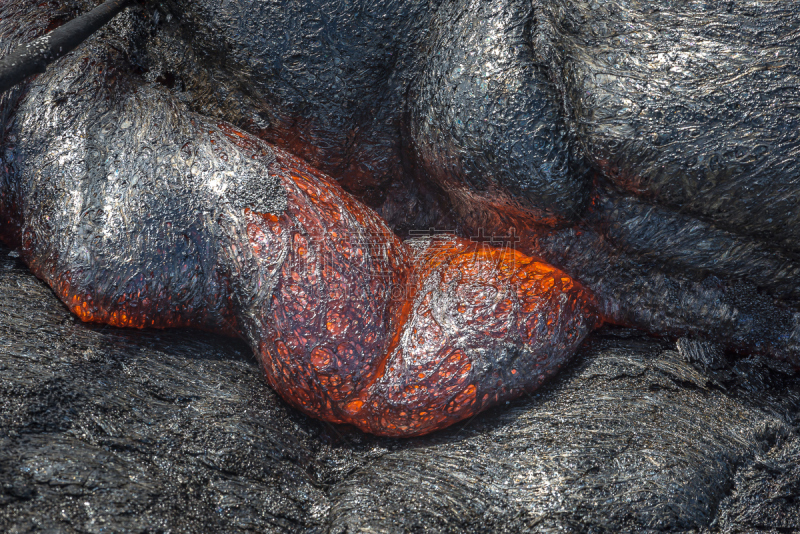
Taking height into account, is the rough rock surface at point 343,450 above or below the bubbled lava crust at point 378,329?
below

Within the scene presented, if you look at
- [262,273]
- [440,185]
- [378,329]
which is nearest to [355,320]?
[378,329]

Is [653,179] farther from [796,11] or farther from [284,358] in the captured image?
[284,358]

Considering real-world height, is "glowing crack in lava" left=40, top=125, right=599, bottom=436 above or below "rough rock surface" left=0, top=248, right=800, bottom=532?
above

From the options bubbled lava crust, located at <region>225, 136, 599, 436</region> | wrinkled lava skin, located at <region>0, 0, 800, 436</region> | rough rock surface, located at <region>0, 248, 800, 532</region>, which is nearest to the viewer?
rough rock surface, located at <region>0, 248, 800, 532</region>

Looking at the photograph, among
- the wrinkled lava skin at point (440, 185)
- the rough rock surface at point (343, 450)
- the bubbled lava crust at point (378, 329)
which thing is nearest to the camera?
the rough rock surface at point (343, 450)

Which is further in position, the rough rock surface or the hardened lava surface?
the hardened lava surface

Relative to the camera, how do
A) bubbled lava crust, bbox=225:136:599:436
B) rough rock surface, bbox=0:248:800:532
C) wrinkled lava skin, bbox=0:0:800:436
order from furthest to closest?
bubbled lava crust, bbox=225:136:599:436 → wrinkled lava skin, bbox=0:0:800:436 → rough rock surface, bbox=0:248:800:532

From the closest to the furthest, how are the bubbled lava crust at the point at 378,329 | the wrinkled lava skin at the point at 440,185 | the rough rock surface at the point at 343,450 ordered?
the rough rock surface at the point at 343,450
the wrinkled lava skin at the point at 440,185
the bubbled lava crust at the point at 378,329
